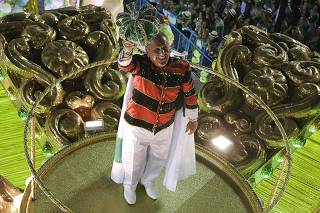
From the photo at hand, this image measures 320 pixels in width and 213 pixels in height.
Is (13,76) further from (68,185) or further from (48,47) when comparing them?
(68,185)

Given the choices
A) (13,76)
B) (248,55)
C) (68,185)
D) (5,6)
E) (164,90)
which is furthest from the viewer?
(5,6)

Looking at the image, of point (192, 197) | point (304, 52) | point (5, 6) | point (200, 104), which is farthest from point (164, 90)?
point (5, 6)

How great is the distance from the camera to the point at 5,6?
21.2 feet

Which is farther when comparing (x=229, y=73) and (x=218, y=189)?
(x=229, y=73)

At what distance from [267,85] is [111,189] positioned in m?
1.63

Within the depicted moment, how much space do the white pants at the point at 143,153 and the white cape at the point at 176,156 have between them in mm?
42

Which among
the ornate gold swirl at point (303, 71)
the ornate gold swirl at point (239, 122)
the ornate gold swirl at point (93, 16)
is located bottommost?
the ornate gold swirl at point (239, 122)

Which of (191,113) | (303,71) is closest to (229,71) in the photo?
(303,71)

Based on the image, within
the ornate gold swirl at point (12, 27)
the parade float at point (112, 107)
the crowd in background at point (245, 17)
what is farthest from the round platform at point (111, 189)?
the crowd in background at point (245, 17)

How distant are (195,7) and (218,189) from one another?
5.67 m

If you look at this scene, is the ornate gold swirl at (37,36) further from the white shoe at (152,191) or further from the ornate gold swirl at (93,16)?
the white shoe at (152,191)

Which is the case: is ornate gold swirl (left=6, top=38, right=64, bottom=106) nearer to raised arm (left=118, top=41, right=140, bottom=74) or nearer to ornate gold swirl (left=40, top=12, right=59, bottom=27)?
ornate gold swirl (left=40, top=12, right=59, bottom=27)

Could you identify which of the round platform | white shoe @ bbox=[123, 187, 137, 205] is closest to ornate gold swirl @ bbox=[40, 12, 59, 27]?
the round platform

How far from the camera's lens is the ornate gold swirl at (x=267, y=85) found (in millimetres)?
3844
